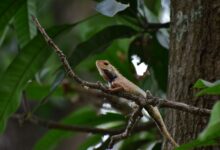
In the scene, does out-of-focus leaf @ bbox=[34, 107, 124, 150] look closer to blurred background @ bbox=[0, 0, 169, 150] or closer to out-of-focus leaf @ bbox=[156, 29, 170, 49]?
blurred background @ bbox=[0, 0, 169, 150]

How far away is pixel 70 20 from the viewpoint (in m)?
4.82

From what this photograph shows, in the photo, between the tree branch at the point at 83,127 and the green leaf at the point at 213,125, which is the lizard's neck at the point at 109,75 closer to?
the green leaf at the point at 213,125

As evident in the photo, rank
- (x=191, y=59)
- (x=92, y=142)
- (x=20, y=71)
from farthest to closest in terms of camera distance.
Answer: (x=92, y=142) → (x=20, y=71) → (x=191, y=59)

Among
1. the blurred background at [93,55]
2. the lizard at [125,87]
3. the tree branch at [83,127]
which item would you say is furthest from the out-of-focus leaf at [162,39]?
the lizard at [125,87]

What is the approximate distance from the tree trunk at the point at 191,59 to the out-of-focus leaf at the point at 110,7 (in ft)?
0.51

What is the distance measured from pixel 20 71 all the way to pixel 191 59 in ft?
2.24

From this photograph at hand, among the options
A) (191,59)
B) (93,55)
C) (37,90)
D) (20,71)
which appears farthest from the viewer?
(37,90)

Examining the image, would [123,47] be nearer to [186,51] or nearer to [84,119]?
[84,119]

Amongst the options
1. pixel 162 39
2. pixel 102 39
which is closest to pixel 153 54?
pixel 162 39

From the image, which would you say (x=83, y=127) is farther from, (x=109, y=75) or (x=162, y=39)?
(x=109, y=75)

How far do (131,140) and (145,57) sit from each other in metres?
0.59

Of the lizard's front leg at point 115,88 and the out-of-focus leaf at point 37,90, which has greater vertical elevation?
the lizard's front leg at point 115,88

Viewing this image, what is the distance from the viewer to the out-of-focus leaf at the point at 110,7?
1.79 metres

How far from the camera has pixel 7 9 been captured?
2.20 m
